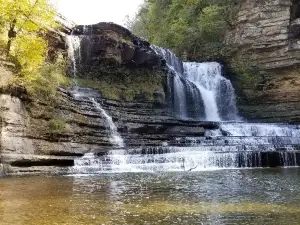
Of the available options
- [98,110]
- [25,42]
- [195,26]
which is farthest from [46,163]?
[195,26]

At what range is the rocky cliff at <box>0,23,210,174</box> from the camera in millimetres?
15703

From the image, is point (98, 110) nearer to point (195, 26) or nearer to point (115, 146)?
point (115, 146)

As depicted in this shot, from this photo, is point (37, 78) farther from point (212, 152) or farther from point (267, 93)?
point (267, 93)

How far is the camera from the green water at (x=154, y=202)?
6.36m

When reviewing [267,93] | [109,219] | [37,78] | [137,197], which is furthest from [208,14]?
[109,219]

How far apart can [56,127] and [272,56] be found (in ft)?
59.2

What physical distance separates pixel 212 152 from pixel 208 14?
63.4ft

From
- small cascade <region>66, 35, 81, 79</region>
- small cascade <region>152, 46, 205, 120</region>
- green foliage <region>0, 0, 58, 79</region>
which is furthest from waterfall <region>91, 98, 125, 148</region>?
small cascade <region>152, 46, 205, 120</region>

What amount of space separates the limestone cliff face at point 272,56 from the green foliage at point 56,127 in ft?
52.3

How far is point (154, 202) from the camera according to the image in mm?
7836

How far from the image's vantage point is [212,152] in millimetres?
16672

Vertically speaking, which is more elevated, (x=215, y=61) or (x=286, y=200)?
(x=215, y=61)

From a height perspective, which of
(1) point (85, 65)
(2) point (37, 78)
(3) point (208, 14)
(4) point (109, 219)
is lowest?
(4) point (109, 219)

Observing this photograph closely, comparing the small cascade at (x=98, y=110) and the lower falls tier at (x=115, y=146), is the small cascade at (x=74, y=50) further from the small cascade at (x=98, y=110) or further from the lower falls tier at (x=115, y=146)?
the lower falls tier at (x=115, y=146)
